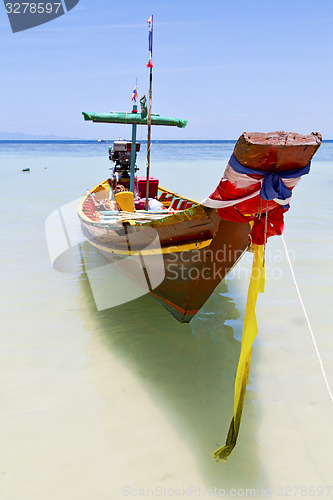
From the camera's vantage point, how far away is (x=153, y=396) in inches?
172

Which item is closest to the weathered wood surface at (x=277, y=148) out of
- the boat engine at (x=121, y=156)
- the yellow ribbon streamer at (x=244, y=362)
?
the yellow ribbon streamer at (x=244, y=362)

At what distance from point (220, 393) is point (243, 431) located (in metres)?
0.58

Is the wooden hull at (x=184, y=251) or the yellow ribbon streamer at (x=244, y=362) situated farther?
the wooden hull at (x=184, y=251)

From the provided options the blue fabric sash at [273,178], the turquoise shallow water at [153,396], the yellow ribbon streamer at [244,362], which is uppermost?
the blue fabric sash at [273,178]

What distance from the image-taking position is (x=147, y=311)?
251 inches

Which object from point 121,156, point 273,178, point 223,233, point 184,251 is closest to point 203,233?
point 223,233

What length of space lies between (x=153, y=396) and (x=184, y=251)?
5.85 ft

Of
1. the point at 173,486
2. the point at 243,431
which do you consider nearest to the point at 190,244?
the point at 243,431

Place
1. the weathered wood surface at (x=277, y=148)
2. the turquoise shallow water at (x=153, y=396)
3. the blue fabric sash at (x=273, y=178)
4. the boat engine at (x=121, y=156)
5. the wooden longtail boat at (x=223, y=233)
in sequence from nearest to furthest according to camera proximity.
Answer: the weathered wood surface at (x=277, y=148)
the wooden longtail boat at (x=223, y=233)
the blue fabric sash at (x=273, y=178)
the turquoise shallow water at (x=153, y=396)
the boat engine at (x=121, y=156)

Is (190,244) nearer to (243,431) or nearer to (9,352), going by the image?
(243,431)

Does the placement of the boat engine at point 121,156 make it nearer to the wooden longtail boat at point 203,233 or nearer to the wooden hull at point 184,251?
the wooden longtail boat at point 203,233

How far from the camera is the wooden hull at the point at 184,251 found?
4.35m

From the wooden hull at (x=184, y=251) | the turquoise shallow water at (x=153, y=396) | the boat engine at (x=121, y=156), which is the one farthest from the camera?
the boat engine at (x=121, y=156)

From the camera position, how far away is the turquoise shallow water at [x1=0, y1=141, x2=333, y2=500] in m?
3.40
